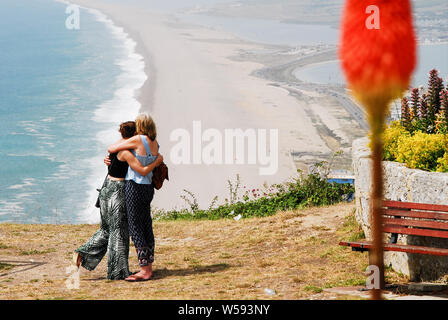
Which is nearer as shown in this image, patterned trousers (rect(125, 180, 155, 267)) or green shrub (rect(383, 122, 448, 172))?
patterned trousers (rect(125, 180, 155, 267))

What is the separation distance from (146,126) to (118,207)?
97 cm

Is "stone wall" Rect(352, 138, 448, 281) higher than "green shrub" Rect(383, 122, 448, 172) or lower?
lower

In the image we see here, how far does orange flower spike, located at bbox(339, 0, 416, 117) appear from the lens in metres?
1.00

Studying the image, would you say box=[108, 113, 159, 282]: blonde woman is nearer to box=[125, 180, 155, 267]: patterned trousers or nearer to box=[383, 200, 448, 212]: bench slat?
box=[125, 180, 155, 267]: patterned trousers

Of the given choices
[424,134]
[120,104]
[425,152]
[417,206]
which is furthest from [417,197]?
[120,104]

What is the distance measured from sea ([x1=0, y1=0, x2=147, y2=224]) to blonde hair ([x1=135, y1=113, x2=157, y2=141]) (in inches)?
488

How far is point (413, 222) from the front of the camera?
254 inches

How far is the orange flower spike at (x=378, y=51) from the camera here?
3.27ft

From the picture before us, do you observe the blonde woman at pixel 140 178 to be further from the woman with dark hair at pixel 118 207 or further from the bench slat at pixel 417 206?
the bench slat at pixel 417 206

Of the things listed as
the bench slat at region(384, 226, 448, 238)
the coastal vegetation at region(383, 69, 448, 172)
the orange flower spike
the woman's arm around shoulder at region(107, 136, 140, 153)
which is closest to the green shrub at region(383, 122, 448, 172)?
the coastal vegetation at region(383, 69, 448, 172)

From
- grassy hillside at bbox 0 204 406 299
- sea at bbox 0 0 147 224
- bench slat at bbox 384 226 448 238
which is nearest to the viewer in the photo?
bench slat at bbox 384 226 448 238

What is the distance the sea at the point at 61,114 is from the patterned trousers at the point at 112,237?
11563mm

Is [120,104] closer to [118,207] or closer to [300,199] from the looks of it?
[300,199]

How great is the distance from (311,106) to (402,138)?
1548 inches
